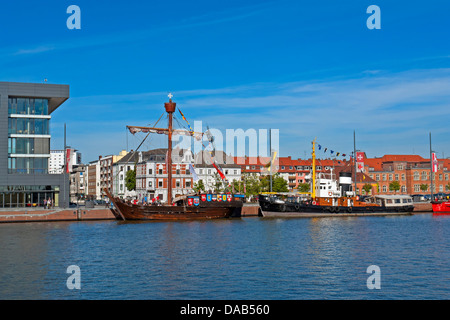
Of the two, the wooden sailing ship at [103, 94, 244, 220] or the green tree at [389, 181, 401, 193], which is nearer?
the wooden sailing ship at [103, 94, 244, 220]

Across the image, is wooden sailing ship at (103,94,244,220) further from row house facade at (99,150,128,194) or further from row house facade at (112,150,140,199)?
row house facade at (99,150,128,194)

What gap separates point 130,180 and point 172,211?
72.3 metres

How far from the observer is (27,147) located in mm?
79250

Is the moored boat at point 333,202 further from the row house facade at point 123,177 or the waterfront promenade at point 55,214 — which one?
the row house facade at point 123,177

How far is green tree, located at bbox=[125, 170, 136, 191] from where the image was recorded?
144 m

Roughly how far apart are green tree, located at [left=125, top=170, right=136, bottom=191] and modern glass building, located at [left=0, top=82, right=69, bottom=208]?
64.3 m

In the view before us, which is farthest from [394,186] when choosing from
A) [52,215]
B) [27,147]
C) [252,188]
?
[52,215]

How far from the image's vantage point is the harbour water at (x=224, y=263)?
27.5 metres

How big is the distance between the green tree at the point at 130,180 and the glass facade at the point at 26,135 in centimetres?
6461

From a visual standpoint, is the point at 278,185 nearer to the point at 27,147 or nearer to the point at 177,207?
the point at 177,207

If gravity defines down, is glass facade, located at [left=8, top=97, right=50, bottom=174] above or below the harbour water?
above

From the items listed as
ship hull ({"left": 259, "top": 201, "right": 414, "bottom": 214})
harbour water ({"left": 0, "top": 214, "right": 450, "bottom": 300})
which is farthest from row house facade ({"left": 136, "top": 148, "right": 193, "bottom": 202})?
harbour water ({"left": 0, "top": 214, "right": 450, "bottom": 300})

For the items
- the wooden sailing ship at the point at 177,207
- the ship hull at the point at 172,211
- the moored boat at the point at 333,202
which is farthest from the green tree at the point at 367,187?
the ship hull at the point at 172,211
